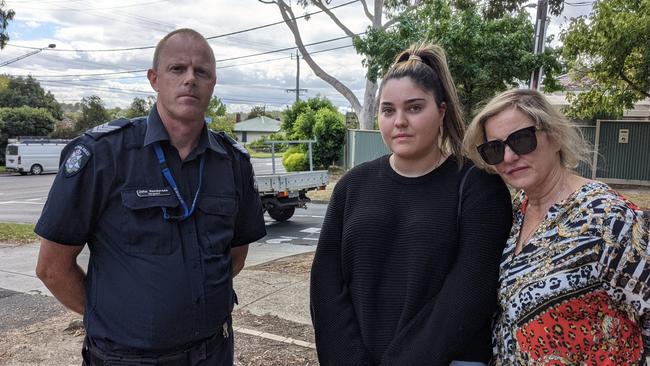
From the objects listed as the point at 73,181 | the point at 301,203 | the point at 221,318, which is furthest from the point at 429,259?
the point at 301,203

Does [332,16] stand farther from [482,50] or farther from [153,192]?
[153,192]

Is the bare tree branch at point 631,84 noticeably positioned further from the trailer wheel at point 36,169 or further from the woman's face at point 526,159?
the trailer wheel at point 36,169

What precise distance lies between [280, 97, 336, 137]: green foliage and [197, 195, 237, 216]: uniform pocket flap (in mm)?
20847

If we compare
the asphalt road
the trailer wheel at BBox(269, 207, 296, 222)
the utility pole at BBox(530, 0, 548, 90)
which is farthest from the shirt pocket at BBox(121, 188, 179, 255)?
the asphalt road

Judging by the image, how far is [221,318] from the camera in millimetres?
2078

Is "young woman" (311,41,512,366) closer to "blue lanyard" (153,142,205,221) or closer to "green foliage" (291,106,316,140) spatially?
"blue lanyard" (153,142,205,221)

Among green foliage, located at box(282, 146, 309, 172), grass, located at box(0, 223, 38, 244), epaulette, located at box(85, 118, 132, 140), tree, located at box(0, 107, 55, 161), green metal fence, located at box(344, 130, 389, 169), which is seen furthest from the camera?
tree, located at box(0, 107, 55, 161)

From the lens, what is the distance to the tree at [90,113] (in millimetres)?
41344

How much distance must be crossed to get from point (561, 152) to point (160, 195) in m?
1.46

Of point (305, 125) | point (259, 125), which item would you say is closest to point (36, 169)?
point (305, 125)

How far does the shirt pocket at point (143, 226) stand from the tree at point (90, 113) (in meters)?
43.2

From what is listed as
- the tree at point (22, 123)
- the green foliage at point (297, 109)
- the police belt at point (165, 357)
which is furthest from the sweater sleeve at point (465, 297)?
the tree at point (22, 123)

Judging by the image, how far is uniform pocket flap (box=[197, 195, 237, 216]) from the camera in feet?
6.72

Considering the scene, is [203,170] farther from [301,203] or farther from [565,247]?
[301,203]
